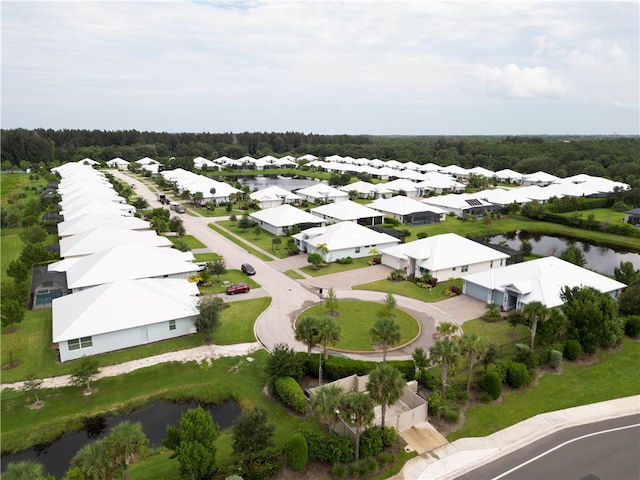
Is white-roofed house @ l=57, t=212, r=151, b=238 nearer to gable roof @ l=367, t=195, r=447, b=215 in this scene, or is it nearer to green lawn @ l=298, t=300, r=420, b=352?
green lawn @ l=298, t=300, r=420, b=352

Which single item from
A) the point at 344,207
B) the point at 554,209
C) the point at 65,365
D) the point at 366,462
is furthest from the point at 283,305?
the point at 554,209

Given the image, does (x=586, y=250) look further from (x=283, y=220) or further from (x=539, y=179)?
(x=539, y=179)

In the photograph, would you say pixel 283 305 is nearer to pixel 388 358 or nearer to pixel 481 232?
pixel 388 358

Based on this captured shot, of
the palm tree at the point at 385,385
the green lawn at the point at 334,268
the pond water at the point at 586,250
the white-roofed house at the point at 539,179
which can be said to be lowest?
the pond water at the point at 586,250

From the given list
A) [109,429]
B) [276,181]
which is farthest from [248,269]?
[276,181]

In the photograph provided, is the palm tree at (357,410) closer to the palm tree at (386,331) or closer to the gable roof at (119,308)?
the palm tree at (386,331)

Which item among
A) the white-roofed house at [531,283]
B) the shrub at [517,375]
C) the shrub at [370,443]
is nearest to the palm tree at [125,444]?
the shrub at [370,443]
